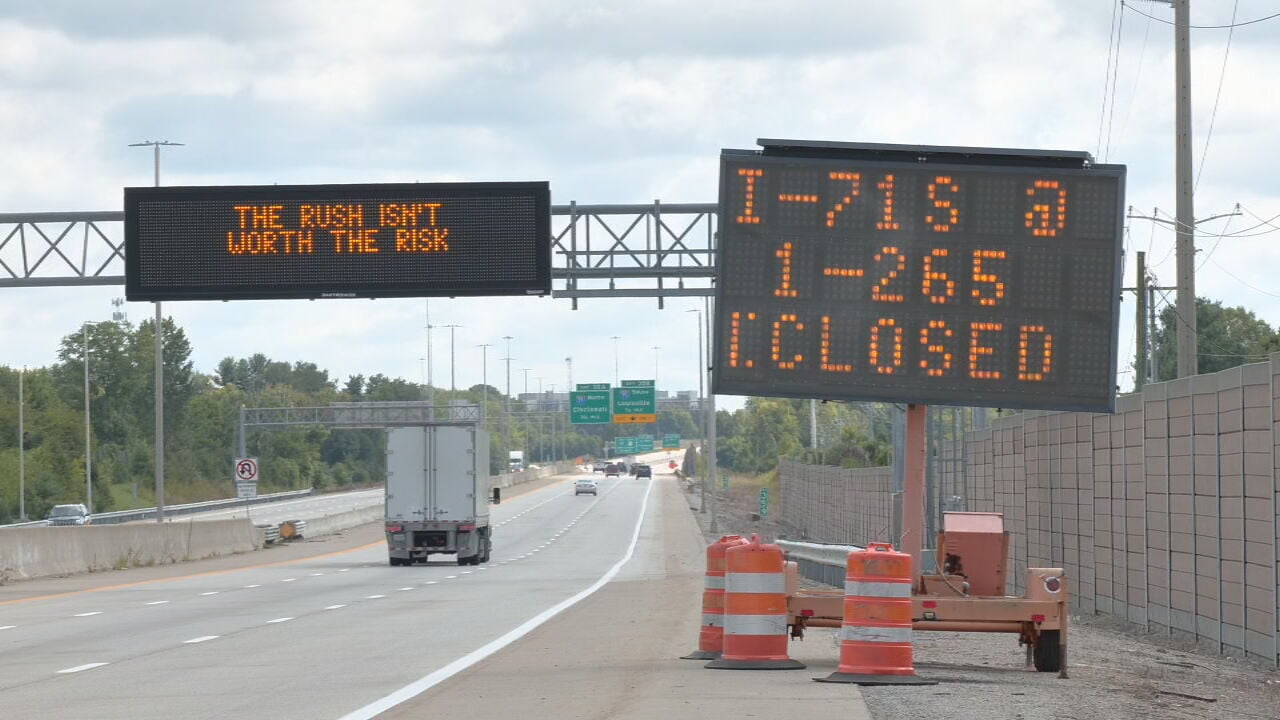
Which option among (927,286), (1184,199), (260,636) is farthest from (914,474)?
(1184,199)

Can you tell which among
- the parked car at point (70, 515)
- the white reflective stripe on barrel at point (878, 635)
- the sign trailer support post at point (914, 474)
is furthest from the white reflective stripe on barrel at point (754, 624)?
the parked car at point (70, 515)

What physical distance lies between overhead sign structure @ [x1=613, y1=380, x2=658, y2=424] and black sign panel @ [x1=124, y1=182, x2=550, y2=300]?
9915 centimetres

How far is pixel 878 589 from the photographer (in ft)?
46.4

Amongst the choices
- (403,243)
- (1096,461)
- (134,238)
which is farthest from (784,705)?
(134,238)

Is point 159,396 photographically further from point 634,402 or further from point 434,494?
point 634,402

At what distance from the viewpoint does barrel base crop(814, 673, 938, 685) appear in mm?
14117

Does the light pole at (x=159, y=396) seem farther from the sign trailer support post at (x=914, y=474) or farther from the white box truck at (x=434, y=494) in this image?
the sign trailer support post at (x=914, y=474)

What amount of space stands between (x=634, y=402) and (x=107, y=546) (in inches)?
3520

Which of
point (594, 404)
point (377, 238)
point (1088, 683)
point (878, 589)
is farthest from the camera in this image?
point (594, 404)

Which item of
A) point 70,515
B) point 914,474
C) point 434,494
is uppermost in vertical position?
point 914,474

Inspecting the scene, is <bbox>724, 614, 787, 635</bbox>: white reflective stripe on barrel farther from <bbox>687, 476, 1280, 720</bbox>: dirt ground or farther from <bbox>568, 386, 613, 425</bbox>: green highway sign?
<bbox>568, 386, 613, 425</bbox>: green highway sign

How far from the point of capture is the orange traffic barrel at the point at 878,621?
14.1 meters

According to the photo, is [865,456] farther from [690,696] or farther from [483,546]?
[690,696]

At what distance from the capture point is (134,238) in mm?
30828
